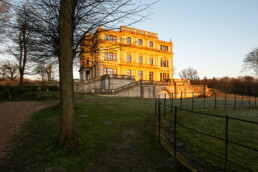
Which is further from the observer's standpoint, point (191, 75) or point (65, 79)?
point (191, 75)

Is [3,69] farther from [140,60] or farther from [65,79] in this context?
[65,79]

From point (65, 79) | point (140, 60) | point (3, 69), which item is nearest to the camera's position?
point (65, 79)

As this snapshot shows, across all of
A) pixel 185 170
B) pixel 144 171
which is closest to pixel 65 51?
pixel 144 171

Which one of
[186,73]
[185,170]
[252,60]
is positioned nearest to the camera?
[185,170]

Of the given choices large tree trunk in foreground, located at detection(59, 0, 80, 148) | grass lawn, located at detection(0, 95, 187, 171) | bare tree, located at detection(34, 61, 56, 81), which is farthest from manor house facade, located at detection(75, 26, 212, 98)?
large tree trunk in foreground, located at detection(59, 0, 80, 148)

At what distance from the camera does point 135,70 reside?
127 feet

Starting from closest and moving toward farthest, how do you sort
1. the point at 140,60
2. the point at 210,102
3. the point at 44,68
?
the point at 210,102, the point at 44,68, the point at 140,60

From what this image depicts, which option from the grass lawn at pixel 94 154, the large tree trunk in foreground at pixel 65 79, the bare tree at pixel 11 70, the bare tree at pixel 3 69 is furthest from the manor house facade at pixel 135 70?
the large tree trunk in foreground at pixel 65 79

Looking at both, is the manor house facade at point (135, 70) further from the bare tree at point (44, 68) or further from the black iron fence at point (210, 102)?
the bare tree at point (44, 68)

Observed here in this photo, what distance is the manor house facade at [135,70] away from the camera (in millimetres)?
28156

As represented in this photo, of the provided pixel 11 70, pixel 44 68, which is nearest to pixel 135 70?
pixel 44 68

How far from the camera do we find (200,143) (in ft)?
14.7

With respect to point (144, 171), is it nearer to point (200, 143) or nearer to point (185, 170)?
point (185, 170)

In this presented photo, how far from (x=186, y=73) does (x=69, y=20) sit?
8679cm
